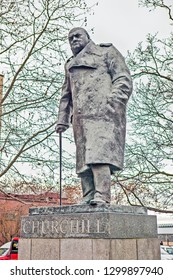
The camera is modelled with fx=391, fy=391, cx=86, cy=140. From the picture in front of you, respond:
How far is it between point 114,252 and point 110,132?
5.14 ft

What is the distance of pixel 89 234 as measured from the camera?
4426 mm

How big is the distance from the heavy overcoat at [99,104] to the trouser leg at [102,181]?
93mm

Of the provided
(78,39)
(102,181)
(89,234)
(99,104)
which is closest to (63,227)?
(89,234)

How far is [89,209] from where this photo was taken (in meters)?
4.64

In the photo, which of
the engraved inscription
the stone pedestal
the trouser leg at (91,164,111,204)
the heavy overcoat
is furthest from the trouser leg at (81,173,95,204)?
the engraved inscription

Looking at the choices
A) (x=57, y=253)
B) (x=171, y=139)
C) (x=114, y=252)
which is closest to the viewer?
(x=114, y=252)

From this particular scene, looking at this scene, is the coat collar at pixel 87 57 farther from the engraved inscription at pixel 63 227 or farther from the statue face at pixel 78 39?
the engraved inscription at pixel 63 227

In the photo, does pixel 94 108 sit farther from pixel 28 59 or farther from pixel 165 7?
pixel 165 7

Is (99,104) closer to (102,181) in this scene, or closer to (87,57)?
(87,57)

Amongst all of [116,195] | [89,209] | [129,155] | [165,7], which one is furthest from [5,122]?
[89,209]

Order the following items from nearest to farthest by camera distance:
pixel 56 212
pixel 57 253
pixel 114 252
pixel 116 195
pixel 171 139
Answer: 1. pixel 114 252
2. pixel 57 253
3. pixel 56 212
4. pixel 171 139
5. pixel 116 195

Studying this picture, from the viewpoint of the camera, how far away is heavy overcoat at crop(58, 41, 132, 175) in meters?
5.07

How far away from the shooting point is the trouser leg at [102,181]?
4921 mm

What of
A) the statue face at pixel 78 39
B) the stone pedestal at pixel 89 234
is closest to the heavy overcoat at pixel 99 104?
the statue face at pixel 78 39
